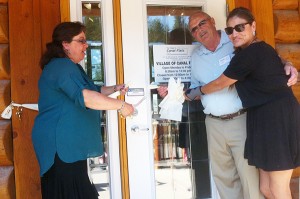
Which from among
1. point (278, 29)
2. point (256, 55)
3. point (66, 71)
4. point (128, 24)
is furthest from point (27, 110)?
point (278, 29)

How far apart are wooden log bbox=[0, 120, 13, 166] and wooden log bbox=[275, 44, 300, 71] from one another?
234cm

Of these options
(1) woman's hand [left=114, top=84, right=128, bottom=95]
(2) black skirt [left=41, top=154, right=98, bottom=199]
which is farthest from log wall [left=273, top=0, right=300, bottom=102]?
(2) black skirt [left=41, top=154, right=98, bottom=199]

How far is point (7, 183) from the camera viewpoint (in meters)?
2.88

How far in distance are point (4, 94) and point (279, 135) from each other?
1969 mm

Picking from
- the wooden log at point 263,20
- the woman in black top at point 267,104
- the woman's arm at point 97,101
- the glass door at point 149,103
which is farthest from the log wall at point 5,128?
the wooden log at point 263,20

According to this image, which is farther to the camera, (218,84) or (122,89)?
(122,89)

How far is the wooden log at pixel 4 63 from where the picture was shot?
9.54ft

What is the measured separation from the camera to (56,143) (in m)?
2.29

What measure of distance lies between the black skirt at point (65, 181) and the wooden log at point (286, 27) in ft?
6.87

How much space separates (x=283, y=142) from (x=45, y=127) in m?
1.47

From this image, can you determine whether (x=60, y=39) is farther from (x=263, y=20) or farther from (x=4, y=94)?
(x=263, y=20)

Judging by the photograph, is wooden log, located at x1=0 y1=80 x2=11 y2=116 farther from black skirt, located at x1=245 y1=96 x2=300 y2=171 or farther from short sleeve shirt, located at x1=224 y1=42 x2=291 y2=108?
black skirt, located at x1=245 y1=96 x2=300 y2=171

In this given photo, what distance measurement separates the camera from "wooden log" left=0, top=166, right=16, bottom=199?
113 inches

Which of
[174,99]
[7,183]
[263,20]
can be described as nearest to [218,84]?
[174,99]
